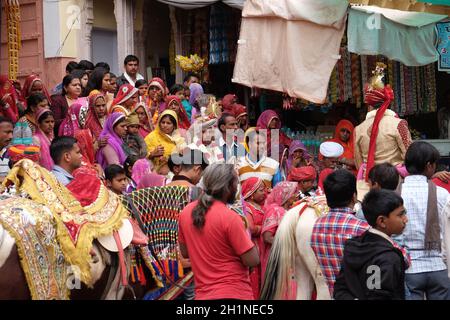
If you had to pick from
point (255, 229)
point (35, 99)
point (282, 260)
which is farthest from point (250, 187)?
point (35, 99)

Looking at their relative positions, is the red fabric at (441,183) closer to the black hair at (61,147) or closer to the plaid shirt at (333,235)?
the plaid shirt at (333,235)

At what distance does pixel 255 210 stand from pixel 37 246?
2261mm

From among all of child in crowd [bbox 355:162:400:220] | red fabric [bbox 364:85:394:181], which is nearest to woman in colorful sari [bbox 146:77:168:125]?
red fabric [bbox 364:85:394:181]

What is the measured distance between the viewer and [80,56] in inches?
567

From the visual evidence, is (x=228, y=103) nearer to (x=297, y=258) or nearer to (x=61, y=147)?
(x=61, y=147)

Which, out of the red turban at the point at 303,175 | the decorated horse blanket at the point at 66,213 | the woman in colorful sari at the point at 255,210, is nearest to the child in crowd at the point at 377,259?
the decorated horse blanket at the point at 66,213

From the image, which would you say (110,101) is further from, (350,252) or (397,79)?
(350,252)

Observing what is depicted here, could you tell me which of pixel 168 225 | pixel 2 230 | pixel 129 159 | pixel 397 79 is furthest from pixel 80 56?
pixel 2 230

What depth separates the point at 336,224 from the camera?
546cm

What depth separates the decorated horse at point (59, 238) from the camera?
222 inches

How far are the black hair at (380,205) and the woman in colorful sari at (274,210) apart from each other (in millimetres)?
2043

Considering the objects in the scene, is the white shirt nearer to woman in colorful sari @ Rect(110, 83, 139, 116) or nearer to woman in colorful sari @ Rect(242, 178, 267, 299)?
woman in colorful sari @ Rect(242, 178, 267, 299)

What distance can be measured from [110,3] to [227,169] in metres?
10.3

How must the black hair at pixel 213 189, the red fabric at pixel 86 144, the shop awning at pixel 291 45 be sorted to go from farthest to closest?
the shop awning at pixel 291 45
the red fabric at pixel 86 144
the black hair at pixel 213 189
